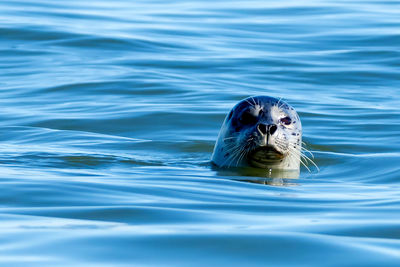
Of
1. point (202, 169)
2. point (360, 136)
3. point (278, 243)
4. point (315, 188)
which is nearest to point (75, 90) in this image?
point (360, 136)

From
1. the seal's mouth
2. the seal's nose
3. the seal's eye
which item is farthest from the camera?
the seal's eye

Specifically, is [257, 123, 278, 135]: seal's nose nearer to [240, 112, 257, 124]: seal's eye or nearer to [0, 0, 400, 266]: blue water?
[240, 112, 257, 124]: seal's eye

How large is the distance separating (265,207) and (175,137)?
4.57 m

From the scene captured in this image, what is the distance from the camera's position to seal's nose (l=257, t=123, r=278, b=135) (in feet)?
25.8

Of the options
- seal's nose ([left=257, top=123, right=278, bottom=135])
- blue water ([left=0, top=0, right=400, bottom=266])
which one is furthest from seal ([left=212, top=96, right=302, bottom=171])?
blue water ([left=0, top=0, right=400, bottom=266])

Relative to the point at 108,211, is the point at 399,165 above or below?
above

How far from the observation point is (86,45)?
639 inches

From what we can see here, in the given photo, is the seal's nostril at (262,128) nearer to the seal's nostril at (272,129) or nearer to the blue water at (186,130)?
the seal's nostril at (272,129)

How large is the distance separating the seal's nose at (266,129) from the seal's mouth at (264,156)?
125 mm

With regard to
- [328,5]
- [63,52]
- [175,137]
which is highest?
[328,5]

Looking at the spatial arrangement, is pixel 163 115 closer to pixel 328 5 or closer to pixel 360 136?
pixel 360 136

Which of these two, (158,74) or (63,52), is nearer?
(158,74)

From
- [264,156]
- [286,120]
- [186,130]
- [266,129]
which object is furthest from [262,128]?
[186,130]

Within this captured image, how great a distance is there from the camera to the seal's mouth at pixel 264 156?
798 centimetres
